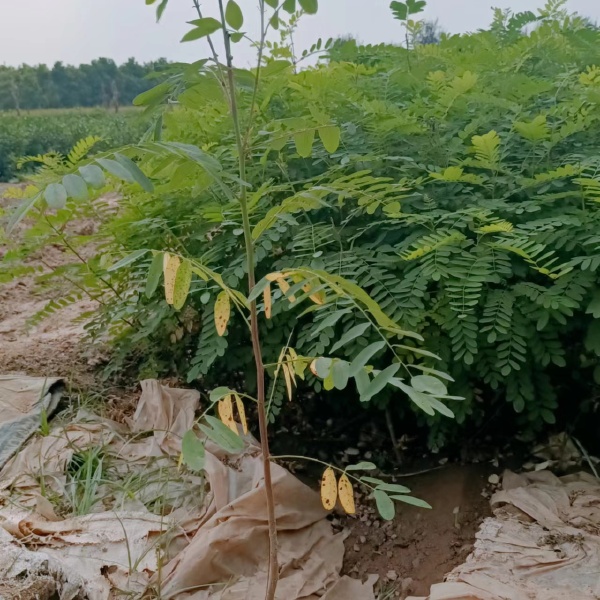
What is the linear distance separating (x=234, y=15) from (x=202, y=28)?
0.07 meters

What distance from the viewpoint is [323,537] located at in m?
2.03

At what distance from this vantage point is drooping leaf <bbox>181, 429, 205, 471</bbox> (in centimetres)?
98

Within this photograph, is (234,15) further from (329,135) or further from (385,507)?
(385,507)

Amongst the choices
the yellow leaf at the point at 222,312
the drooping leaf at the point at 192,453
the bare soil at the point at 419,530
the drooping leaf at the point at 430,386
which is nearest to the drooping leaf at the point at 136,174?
the yellow leaf at the point at 222,312

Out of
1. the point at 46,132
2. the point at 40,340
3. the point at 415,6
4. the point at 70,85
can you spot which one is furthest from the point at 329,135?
the point at 46,132

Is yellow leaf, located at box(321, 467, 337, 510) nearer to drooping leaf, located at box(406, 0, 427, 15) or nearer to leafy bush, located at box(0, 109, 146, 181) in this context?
drooping leaf, located at box(406, 0, 427, 15)

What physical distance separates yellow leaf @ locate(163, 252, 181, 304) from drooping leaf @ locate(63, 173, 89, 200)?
150 mm

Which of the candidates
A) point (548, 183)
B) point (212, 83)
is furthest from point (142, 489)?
point (548, 183)

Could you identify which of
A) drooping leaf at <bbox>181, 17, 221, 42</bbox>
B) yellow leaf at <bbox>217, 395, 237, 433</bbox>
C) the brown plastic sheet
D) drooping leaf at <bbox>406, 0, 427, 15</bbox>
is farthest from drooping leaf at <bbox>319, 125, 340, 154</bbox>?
drooping leaf at <bbox>406, 0, 427, 15</bbox>

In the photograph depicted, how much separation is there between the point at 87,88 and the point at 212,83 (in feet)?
15.9

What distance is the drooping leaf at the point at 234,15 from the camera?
1.10 meters

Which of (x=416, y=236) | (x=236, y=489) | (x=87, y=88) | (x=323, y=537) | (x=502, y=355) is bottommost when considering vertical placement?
(x=323, y=537)

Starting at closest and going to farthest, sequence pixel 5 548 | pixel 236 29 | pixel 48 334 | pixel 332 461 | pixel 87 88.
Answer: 1. pixel 236 29
2. pixel 5 548
3. pixel 332 461
4. pixel 48 334
5. pixel 87 88

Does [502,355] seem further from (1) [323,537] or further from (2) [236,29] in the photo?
(2) [236,29]
